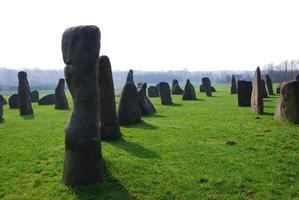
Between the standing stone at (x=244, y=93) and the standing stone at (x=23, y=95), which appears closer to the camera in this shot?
the standing stone at (x=23, y=95)

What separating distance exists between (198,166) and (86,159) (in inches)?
146

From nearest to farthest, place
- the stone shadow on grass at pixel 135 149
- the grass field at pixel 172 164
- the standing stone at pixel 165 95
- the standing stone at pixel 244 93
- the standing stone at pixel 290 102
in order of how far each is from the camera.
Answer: the grass field at pixel 172 164 < the stone shadow on grass at pixel 135 149 < the standing stone at pixel 290 102 < the standing stone at pixel 244 93 < the standing stone at pixel 165 95

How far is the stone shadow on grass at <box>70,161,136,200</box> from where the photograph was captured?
10.0m

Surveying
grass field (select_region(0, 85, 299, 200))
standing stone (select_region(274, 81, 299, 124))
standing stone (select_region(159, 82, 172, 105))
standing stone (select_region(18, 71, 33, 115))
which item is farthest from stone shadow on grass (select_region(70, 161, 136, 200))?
standing stone (select_region(159, 82, 172, 105))

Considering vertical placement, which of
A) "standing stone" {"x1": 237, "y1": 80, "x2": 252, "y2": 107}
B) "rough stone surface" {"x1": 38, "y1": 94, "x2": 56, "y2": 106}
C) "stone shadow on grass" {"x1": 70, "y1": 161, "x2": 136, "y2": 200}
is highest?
"standing stone" {"x1": 237, "y1": 80, "x2": 252, "y2": 107}

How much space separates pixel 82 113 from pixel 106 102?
5.80 meters

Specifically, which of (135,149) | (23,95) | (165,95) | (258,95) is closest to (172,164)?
(135,149)

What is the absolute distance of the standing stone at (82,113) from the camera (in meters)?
10.8

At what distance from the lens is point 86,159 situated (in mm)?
10797

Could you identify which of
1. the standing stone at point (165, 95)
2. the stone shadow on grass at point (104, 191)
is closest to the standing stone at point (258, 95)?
the standing stone at point (165, 95)

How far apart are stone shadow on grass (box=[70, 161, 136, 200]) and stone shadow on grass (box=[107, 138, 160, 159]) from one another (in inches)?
109

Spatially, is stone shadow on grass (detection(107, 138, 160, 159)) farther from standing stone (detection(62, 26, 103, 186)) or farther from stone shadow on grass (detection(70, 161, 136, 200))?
standing stone (detection(62, 26, 103, 186))

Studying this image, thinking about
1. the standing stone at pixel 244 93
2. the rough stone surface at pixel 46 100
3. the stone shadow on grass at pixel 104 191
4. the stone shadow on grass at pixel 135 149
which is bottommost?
the stone shadow on grass at pixel 104 191

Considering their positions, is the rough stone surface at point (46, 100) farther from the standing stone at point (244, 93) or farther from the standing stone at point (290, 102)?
the standing stone at point (290, 102)
